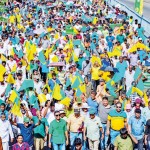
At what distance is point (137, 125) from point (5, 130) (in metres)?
2.52

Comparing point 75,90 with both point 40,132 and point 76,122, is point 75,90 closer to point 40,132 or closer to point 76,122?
point 76,122

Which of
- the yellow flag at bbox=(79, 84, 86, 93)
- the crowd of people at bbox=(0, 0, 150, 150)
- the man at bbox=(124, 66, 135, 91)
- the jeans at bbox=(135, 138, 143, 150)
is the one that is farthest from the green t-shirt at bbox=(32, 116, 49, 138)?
the man at bbox=(124, 66, 135, 91)

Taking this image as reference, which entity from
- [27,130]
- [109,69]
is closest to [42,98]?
[27,130]

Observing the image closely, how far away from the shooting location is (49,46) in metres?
20.7

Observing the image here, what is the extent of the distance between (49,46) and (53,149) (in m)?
9.64

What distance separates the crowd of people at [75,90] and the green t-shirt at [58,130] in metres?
0.02

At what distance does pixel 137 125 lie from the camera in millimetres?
10938

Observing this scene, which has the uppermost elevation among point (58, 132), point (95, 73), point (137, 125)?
point (137, 125)

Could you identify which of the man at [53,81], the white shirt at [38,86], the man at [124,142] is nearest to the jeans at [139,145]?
the man at [124,142]

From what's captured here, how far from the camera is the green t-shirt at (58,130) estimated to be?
35.3ft

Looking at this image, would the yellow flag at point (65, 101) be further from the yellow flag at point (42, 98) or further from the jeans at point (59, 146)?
the jeans at point (59, 146)

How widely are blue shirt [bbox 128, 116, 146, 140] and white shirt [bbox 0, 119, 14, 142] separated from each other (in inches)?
90.9

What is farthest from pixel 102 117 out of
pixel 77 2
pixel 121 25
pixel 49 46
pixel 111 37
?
pixel 77 2

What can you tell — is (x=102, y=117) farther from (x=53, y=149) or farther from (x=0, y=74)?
(x=0, y=74)
